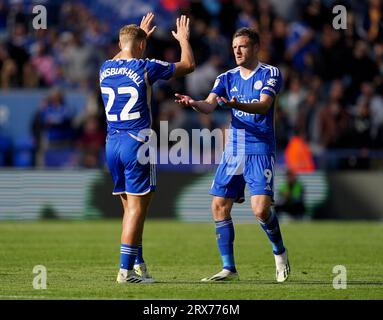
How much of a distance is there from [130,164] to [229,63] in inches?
566

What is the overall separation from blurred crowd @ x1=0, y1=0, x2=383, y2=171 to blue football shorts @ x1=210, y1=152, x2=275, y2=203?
443 inches

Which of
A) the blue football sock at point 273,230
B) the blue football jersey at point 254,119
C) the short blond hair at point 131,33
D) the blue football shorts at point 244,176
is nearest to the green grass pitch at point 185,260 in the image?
the blue football sock at point 273,230

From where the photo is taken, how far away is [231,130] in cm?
1159

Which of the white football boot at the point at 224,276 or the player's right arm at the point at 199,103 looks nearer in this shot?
the player's right arm at the point at 199,103

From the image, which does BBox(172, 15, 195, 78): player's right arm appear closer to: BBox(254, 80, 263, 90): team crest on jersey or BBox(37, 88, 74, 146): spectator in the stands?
BBox(254, 80, 263, 90): team crest on jersey

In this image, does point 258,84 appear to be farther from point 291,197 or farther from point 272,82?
point 291,197

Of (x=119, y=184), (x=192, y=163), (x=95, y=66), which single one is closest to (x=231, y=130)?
(x=119, y=184)

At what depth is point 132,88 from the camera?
10.8 metres

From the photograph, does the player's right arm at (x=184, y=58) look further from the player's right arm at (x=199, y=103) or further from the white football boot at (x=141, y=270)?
the white football boot at (x=141, y=270)

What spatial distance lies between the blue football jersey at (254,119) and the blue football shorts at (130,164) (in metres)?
1.16

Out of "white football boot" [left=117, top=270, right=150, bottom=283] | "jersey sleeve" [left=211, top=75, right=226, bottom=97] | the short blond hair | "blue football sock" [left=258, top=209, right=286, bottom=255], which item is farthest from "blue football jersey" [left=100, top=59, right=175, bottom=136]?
"blue football sock" [left=258, top=209, right=286, bottom=255]

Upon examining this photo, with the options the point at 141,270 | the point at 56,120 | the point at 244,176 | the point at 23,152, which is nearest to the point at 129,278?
the point at 141,270

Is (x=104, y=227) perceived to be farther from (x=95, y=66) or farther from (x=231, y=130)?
(x=231, y=130)

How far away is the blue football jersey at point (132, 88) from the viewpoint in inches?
424
